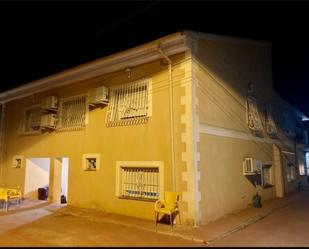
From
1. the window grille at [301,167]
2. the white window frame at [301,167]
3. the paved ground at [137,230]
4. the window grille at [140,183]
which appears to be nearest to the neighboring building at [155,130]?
the window grille at [140,183]

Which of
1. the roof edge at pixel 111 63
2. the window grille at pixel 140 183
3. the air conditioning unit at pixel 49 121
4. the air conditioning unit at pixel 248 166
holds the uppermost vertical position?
the roof edge at pixel 111 63

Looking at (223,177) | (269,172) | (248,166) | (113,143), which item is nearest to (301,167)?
(269,172)

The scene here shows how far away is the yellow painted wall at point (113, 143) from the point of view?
7660 millimetres

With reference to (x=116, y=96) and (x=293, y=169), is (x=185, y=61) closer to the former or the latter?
(x=116, y=96)

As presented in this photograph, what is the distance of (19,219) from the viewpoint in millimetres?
8055

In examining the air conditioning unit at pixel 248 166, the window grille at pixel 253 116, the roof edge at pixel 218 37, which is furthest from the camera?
the window grille at pixel 253 116

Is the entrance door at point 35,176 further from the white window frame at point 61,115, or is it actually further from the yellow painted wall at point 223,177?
the yellow painted wall at point 223,177

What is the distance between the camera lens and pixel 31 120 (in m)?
12.1

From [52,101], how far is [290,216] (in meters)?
9.63

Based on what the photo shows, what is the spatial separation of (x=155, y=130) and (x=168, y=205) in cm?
219

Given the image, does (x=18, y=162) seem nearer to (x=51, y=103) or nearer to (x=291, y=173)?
(x=51, y=103)

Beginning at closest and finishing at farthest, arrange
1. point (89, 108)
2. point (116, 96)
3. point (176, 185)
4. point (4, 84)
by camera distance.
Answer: point (176, 185) → point (116, 96) → point (89, 108) → point (4, 84)

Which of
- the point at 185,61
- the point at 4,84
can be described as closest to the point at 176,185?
the point at 185,61

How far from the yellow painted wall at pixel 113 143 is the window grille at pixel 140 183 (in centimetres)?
25
